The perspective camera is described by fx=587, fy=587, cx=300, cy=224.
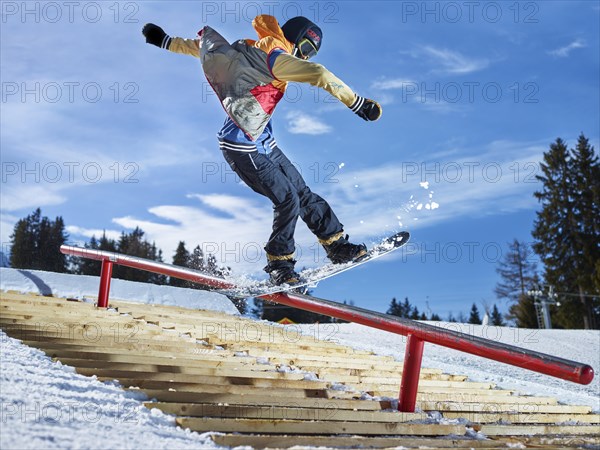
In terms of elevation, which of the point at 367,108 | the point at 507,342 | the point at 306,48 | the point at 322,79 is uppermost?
the point at 306,48

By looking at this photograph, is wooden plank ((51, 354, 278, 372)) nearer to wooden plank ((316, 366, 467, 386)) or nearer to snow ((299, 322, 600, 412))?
wooden plank ((316, 366, 467, 386))

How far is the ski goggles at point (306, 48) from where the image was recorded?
171 inches

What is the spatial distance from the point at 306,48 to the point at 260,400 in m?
2.61

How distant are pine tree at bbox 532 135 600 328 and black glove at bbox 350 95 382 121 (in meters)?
31.7

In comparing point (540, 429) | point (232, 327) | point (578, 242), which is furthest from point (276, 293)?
point (578, 242)

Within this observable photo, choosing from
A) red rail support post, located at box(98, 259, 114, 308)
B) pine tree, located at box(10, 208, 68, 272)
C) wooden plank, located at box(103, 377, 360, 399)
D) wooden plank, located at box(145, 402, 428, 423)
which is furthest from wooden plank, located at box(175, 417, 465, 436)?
pine tree, located at box(10, 208, 68, 272)

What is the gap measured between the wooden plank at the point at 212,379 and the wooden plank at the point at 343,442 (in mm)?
914

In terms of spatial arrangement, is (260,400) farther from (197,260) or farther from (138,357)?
(197,260)

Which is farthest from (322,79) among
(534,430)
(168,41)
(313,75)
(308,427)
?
(534,430)

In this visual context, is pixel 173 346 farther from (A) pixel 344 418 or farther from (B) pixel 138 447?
(B) pixel 138 447

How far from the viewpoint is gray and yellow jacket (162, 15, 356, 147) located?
158 inches

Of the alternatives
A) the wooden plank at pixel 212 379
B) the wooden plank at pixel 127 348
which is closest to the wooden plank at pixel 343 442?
the wooden plank at pixel 212 379

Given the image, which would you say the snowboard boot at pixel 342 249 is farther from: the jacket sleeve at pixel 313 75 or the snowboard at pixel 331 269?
the jacket sleeve at pixel 313 75

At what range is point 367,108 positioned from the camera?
383cm
